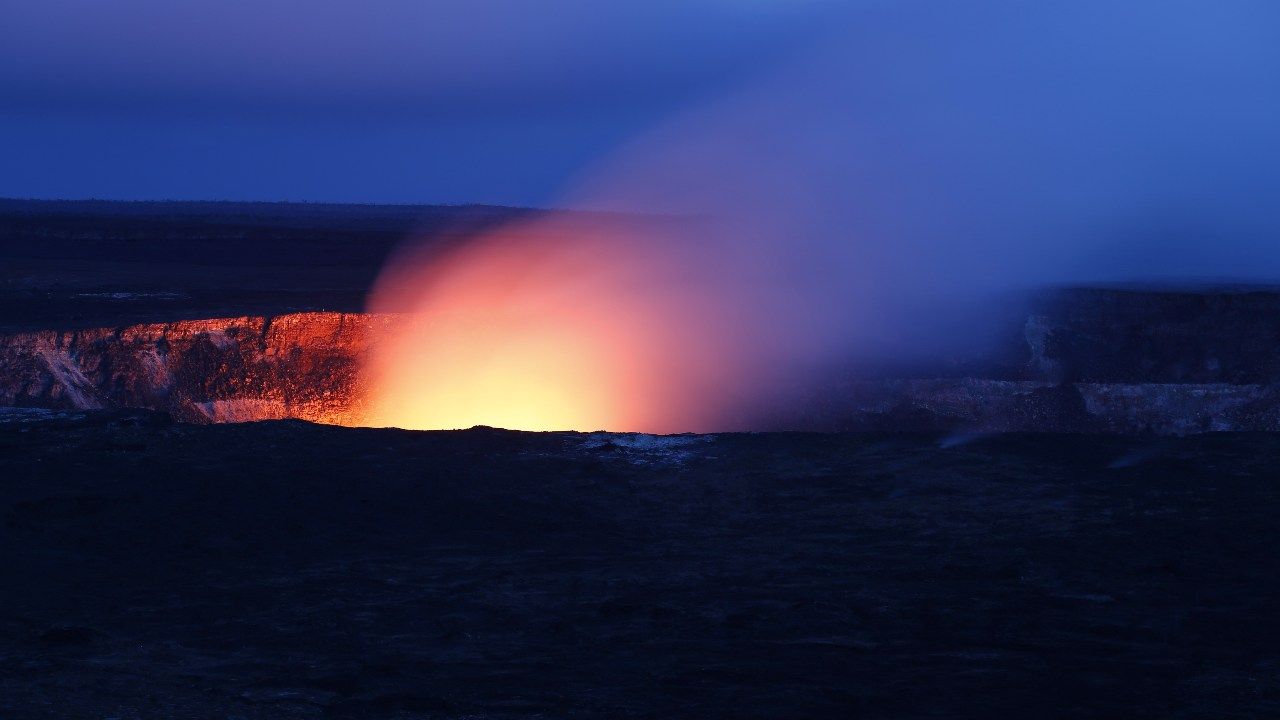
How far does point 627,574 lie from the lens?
6.41 metres

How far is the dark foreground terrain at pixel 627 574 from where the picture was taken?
4.77 m

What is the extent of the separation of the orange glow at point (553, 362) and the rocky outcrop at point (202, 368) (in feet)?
1.44

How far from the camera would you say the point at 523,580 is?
6340 mm

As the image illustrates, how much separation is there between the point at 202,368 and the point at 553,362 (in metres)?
3.53

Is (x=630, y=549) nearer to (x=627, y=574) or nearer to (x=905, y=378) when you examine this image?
(x=627, y=574)

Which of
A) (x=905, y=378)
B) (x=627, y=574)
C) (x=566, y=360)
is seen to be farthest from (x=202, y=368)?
(x=627, y=574)

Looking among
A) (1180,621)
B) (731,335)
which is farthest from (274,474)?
(731,335)

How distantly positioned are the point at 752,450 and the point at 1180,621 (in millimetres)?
4054

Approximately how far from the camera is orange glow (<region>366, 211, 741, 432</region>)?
1248 cm

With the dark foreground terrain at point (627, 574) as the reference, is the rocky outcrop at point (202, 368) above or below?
above

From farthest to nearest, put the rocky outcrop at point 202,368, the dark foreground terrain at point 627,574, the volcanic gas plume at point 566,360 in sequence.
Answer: the volcanic gas plume at point 566,360 < the rocky outcrop at point 202,368 < the dark foreground terrain at point 627,574

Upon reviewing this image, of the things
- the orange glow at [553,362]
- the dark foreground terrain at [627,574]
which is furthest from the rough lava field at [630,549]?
the orange glow at [553,362]

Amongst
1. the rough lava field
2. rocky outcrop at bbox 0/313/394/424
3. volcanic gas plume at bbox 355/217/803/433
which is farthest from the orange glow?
the rough lava field

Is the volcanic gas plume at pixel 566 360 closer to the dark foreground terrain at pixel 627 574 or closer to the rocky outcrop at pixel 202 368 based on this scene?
the rocky outcrop at pixel 202 368
